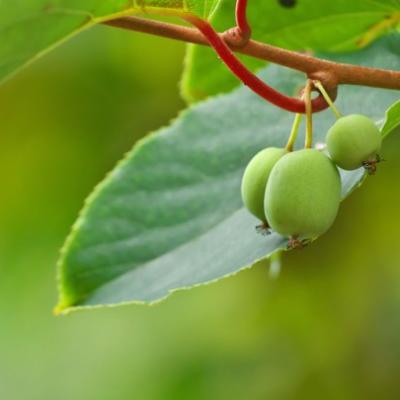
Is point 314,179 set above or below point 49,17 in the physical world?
below

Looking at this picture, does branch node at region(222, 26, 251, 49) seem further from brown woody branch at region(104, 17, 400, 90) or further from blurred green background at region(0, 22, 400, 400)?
blurred green background at region(0, 22, 400, 400)

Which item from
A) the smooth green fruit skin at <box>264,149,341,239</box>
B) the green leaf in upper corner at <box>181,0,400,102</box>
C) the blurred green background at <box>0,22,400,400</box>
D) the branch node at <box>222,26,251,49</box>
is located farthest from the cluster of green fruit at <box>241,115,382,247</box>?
the blurred green background at <box>0,22,400,400</box>

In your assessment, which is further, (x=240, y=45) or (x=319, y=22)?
(x=319, y=22)

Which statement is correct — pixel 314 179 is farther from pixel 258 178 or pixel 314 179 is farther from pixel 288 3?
pixel 288 3

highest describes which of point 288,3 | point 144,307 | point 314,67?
point 288,3

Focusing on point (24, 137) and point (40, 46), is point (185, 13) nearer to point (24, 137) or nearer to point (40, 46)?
point (40, 46)

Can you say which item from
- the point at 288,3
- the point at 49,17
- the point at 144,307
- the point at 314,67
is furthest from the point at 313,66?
the point at 144,307

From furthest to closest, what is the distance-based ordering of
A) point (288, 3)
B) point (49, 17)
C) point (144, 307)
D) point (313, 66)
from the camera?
1. point (144, 307)
2. point (288, 3)
3. point (313, 66)
4. point (49, 17)
